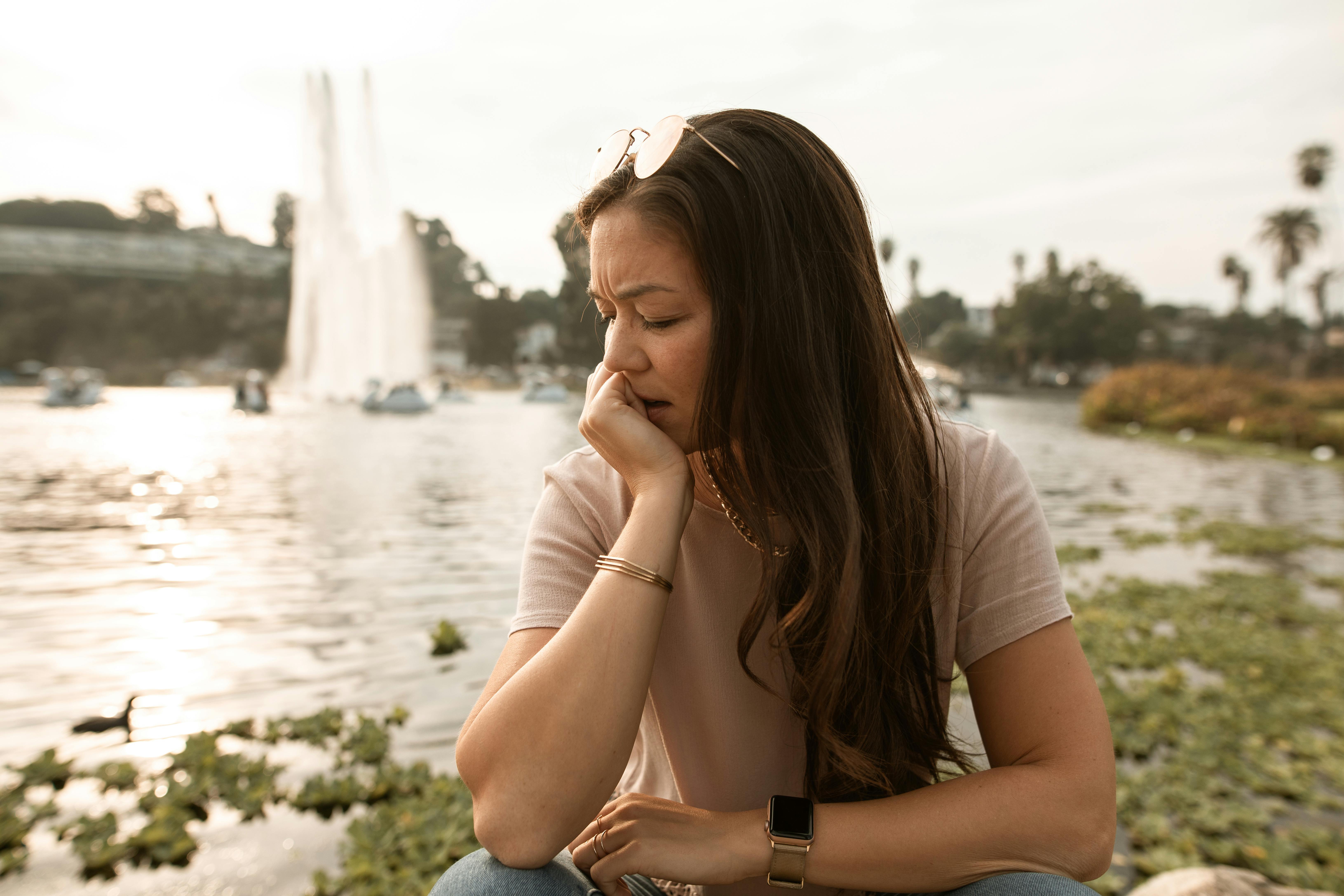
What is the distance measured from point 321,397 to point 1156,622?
33801mm

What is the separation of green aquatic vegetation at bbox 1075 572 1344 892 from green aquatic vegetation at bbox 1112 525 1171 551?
192cm

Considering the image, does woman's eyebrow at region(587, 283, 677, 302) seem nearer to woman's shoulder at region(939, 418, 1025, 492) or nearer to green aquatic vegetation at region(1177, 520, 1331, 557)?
woman's shoulder at region(939, 418, 1025, 492)

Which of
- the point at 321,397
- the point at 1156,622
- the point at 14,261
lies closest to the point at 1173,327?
the point at 321,397

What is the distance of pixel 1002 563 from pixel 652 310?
2.55 feet

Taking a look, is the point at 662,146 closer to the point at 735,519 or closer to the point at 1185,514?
the point at 735,519

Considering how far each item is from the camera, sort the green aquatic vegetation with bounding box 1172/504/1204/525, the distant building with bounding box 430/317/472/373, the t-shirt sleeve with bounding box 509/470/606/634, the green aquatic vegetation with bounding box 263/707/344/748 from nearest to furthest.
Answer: the t-shirt sleeve with bounding box 509/470/606/634 → the green aquatic vegetation with bounding box 263/707/344/748 → the green aquatic vegetation with bounding box 1172/504/1204/525 → the distant building with bounding box 430/317/472/373

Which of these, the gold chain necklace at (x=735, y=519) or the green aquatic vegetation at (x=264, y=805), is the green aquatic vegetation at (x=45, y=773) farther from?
the gold chain necklace at (x=735, y=519)

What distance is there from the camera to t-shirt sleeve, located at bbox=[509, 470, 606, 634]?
1599 mm

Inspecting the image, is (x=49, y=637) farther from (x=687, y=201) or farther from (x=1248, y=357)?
(x=1248, y=357)

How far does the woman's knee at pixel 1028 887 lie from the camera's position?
1267 mm

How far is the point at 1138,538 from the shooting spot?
810 centimetres

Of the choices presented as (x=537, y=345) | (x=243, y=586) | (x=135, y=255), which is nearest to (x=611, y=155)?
(x=243, y=586)

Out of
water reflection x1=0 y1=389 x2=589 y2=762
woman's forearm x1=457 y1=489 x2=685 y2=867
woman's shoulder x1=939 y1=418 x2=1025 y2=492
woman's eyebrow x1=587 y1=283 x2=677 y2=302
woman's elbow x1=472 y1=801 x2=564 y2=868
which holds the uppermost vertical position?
woman's eyebrow x1=587 y1=283 x2=677 y2=302

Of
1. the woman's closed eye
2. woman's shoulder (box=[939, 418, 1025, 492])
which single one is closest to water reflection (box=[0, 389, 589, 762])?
the woman's closed eye
